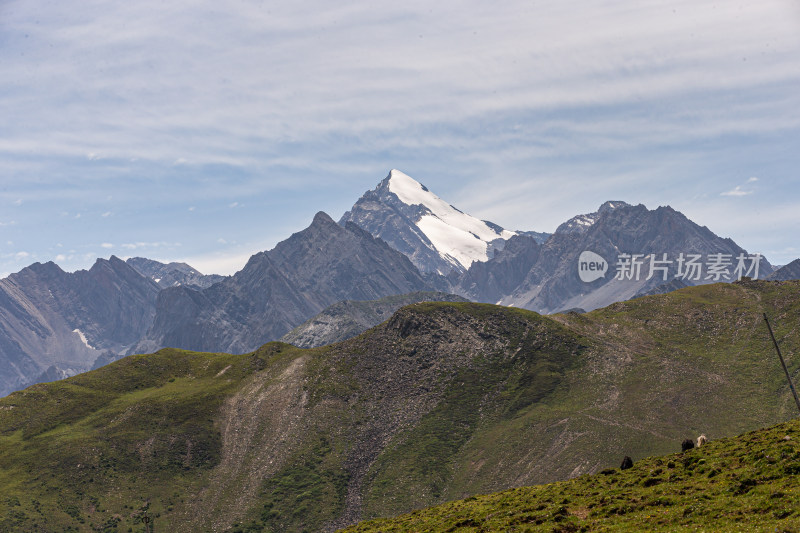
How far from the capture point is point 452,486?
7003 inches

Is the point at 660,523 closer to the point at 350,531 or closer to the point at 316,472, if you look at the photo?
the point at 350,531

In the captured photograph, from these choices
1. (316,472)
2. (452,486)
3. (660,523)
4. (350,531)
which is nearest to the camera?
(660,523)

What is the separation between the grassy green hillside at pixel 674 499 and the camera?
47375mm

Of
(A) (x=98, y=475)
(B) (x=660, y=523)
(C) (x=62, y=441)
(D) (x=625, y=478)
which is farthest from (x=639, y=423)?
(C) (x=62, y=441)

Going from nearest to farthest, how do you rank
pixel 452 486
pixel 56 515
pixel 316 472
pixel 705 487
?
pixel 705 487, pixel 56 515, pixel 452 486, pixel 316 472

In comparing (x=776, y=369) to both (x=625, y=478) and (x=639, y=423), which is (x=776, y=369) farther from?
(x=625, y=478)

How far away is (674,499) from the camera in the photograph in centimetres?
5516

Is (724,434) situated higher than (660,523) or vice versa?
(660,523)

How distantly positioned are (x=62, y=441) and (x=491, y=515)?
17291 cm

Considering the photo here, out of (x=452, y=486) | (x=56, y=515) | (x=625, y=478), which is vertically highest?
(x=625, y=478)

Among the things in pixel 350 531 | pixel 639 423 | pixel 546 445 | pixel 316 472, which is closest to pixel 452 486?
pixel 546 445

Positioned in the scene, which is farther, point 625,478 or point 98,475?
point 98,475

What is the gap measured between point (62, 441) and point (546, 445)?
151 m

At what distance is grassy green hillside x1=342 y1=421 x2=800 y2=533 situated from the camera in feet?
155
